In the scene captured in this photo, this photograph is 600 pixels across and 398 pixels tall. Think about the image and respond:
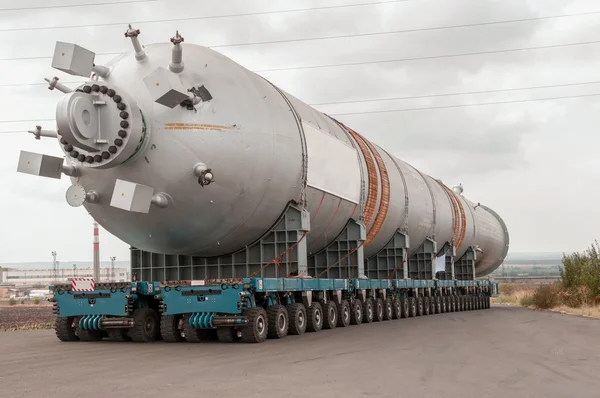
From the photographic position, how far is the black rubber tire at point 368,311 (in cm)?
1995

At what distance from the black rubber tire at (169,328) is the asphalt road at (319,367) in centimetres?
21

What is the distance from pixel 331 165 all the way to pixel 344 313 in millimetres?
3895

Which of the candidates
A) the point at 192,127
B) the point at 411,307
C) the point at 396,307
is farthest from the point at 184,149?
the point at 411,307

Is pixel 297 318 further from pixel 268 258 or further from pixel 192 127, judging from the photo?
pixel 192 127

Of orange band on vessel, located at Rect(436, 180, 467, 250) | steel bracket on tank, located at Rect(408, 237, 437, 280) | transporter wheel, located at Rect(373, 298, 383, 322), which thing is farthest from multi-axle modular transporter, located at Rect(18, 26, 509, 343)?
orange band on vessel, located at Rect(436, 180, 467, 250)

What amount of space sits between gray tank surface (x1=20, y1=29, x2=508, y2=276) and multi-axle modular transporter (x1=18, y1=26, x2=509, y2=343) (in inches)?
1.0

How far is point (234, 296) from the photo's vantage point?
43.5 ft

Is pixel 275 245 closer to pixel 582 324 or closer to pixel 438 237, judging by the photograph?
pixel 582 324

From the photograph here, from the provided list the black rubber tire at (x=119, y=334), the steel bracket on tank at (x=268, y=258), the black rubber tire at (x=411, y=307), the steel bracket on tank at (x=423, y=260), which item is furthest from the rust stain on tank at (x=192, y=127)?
the steel bracket on tank at (x=423, y=260)

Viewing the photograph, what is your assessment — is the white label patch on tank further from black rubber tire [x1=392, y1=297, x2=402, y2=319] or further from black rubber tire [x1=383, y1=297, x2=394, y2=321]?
black rubber tire [x1=392, y1=297, x2=402, y2=319]

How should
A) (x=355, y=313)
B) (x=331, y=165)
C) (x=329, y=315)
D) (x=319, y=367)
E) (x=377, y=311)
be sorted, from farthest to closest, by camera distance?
1. (x=377, y=311)
2. (x=355, y=313)
3. (x=331, y=165)
4. (x=329, y=315)
5. (x=319, y=367)

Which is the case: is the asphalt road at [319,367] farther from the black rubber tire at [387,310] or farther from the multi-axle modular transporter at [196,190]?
the black rubber tire at [387,310]

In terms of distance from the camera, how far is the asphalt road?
26.6ft

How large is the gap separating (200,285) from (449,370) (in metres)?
5.51
